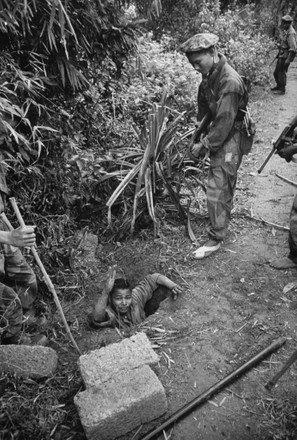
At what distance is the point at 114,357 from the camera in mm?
2475

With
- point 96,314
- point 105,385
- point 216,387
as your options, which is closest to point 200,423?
point 216,387

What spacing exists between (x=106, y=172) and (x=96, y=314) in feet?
5.57

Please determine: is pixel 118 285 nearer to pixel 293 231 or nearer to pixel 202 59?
pixel 293 231

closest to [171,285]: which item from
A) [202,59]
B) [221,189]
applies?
[221,189]

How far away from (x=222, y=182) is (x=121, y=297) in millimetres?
1554

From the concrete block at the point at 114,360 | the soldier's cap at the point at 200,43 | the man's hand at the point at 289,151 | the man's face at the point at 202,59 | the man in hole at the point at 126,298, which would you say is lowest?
the man in hole at the point at 126,298

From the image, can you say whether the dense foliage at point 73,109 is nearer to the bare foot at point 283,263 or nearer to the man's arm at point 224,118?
→ the man's arm at point 224,118

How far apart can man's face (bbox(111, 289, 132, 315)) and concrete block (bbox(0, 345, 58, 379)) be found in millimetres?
1035

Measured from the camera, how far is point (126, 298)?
3.56 m

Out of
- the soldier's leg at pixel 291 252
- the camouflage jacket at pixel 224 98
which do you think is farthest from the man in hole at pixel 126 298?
the camouflage jacket at pixel 224 98

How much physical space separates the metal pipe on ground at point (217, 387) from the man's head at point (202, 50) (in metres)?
2.51

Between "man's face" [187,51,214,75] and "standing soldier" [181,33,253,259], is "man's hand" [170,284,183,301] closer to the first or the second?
"standing soldier" [181,33,253,259]

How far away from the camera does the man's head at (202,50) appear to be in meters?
3.19

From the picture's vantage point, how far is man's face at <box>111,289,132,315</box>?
3537 mm
